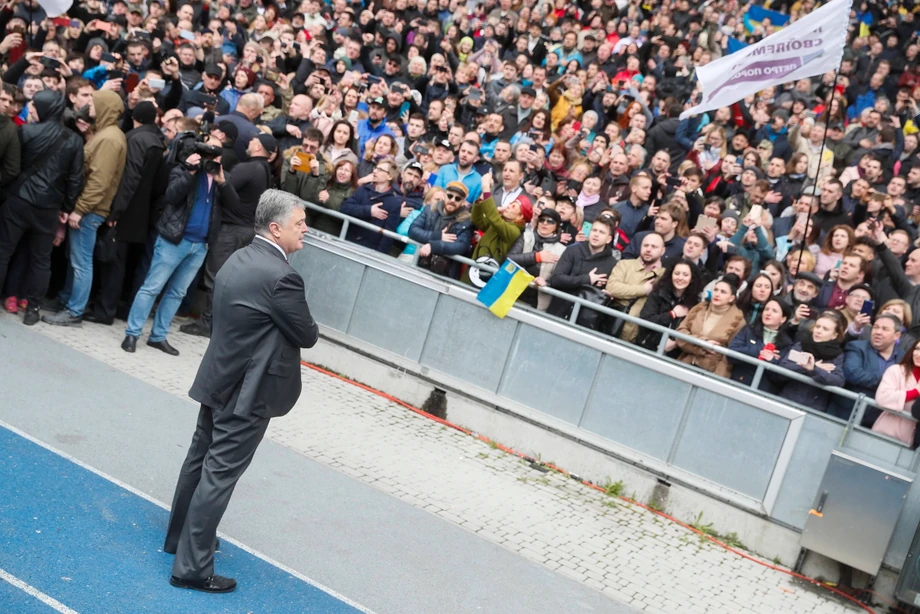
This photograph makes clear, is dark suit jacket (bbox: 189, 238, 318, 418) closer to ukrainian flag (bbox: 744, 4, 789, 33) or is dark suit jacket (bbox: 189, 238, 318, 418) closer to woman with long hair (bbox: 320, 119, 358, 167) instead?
woman with long hair (bbox: 320, 119, 358, 167)

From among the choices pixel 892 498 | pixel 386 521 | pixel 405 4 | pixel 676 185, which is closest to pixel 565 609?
pixel 386 521

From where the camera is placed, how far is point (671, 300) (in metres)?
8.90

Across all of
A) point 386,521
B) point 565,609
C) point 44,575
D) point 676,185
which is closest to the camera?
point 44,575

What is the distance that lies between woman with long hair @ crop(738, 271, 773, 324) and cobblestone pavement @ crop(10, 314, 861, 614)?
199cm

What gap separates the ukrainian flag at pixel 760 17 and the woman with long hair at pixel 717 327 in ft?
43.6

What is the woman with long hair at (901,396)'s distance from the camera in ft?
24.9

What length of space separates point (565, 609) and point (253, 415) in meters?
2.50

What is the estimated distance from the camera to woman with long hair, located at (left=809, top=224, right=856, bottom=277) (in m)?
9.63

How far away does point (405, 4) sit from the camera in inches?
730

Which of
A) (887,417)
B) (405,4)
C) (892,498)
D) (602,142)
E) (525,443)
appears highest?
(405,4)

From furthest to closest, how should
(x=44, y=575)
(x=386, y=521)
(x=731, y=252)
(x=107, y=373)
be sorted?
(x=731, y=252)
(x=107, y=373)
(x=386, y=521)
(x=44, y=575)

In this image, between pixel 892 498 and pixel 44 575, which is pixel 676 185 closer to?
pixel 892 498

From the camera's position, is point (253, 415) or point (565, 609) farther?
point (565, 609)

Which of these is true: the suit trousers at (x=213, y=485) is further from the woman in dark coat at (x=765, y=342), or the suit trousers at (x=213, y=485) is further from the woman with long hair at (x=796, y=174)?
the woman with long hair at (x=796, y=174)
